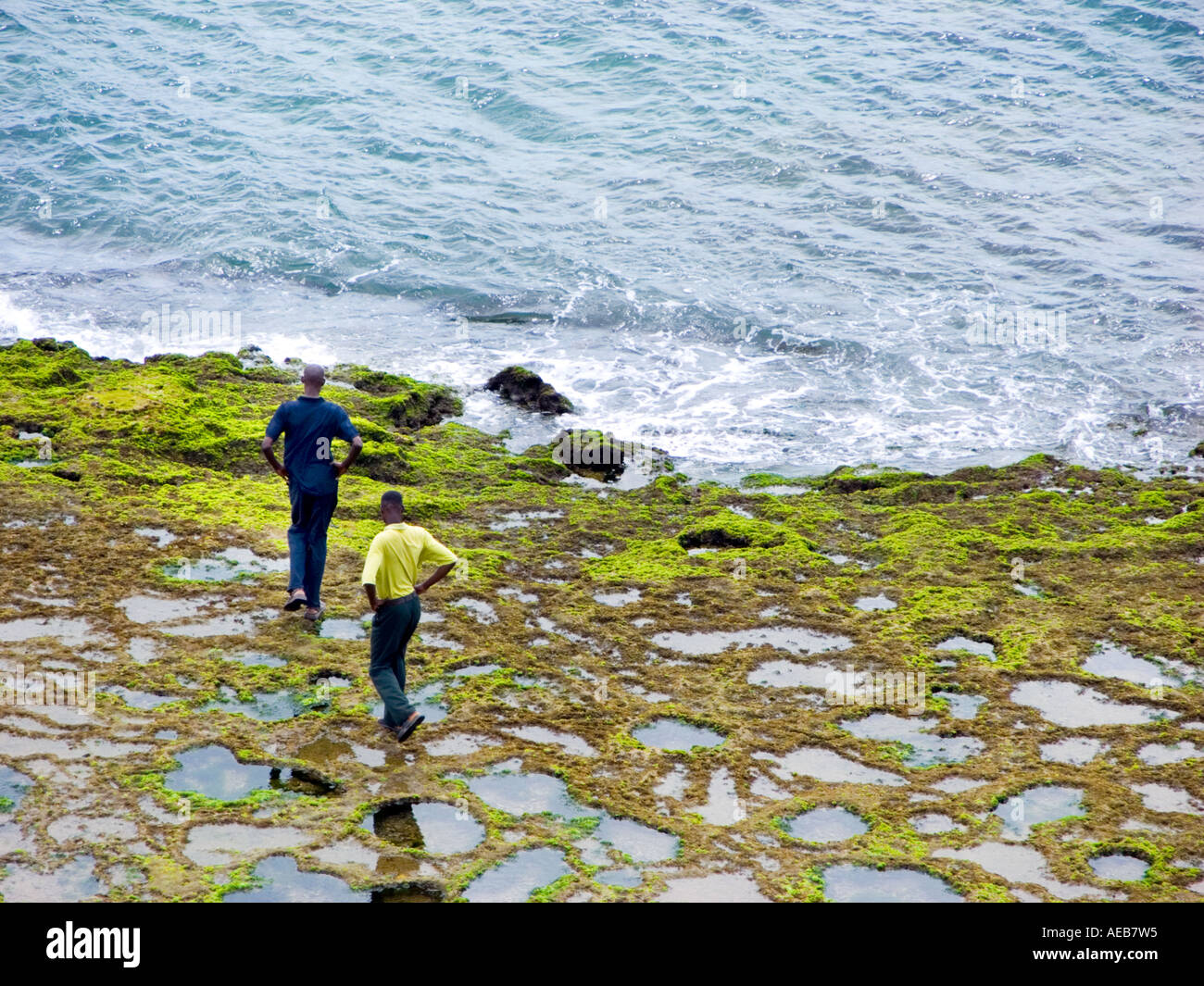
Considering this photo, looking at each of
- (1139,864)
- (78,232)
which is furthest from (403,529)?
(78,232)

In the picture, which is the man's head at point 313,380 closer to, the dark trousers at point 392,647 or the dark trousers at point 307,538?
the dark trousers at point 307,538

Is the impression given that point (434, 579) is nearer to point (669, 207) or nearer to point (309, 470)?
point (309, 470)

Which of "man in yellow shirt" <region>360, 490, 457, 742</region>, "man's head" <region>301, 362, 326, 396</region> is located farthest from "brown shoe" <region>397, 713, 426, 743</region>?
"man's head" <region>301, 362, 326, 396</region>

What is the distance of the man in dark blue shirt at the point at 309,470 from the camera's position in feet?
28.4

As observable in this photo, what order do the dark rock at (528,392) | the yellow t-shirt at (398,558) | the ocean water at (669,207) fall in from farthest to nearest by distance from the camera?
the ocean water at (669,207) < the dark rock at (528,392) < the yellow t-shirt at (398,558)

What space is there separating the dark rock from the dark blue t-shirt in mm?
6041

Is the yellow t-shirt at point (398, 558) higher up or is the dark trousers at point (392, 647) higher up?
the yellow t-shirt at point (398, 558)

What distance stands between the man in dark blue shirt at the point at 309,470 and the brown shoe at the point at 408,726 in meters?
1.83

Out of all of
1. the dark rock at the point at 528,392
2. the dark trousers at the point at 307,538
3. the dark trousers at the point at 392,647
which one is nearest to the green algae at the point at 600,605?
the dark trousers at the point at 392,647

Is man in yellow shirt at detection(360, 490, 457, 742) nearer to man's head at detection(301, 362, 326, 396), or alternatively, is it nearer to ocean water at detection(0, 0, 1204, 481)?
man's head at detection(301, 362, 326, 396)

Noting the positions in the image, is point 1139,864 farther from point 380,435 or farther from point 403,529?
point 380,435

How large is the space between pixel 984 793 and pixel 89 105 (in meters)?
26.6

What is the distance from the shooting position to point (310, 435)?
8.66 metres

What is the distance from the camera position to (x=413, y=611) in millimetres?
7352
